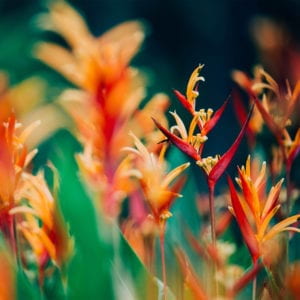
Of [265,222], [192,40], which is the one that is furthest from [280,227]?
[192,40]

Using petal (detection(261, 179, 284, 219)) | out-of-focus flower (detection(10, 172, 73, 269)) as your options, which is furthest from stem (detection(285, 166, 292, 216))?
Answer: out-of-focus flower (detection(10, 172, 73, 269))

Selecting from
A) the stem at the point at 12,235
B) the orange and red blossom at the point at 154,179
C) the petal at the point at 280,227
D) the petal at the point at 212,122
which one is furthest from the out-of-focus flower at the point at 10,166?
the petal at the point at 280,227

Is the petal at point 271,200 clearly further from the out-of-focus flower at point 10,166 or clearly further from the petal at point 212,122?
the out-of-focus flower at point 10,166

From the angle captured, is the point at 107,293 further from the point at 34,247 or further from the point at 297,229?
the point at 297,229

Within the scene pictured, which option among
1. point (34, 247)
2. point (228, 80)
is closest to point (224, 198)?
point (228, 80)

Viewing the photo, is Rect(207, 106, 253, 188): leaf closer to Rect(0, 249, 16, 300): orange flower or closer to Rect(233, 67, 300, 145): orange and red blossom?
Rect(233, 67, 300, 145): orange and red blossom

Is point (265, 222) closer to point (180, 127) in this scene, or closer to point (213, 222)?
point (213, 222)
